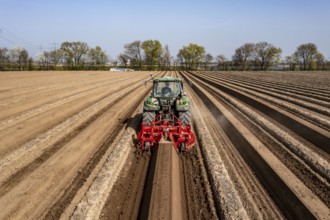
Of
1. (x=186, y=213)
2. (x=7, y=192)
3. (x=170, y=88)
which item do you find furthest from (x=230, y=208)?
(x=170, y=88)

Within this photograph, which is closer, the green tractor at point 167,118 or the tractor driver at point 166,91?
the green tractor at point 167,118

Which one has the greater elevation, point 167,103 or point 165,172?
point 167,103

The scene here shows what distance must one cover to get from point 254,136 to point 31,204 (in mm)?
6175

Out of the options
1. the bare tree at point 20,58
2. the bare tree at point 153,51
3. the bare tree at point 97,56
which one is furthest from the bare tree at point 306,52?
the bare tree at point 20,58

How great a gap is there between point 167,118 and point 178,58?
74.7 m

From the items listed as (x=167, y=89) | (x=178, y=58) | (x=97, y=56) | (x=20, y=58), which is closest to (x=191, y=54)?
(x=178, y=58)

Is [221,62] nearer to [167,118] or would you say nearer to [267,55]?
[267,55]

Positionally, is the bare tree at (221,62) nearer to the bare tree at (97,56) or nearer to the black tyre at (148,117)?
the bare tree at (97,56)

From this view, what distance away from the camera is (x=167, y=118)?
25.3 feet

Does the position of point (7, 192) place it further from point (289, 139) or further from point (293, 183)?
point (289, 139)

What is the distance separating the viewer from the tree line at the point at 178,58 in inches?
2931

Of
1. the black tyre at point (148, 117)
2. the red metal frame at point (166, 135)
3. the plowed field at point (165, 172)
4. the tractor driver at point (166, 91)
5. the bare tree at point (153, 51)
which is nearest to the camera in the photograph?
the plowed field at point (165, 172)

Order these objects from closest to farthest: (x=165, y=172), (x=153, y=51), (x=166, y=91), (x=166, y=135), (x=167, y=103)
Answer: (x=165, y=172) → (x=166, y=135) → (x=167, y=103) → (x=166, y=91) → (x=153, y=51)

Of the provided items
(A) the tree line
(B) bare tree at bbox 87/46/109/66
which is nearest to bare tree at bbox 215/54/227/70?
(A) the tree line
